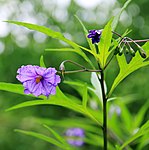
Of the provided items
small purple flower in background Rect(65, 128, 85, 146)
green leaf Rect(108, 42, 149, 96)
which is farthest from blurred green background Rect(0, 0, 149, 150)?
green leaf Rect(108, 42, 149, 96)

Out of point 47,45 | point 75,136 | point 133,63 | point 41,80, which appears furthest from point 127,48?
point 47,45

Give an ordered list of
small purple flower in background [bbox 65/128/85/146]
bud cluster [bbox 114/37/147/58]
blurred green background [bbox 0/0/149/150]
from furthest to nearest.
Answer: blurred green background [bbox 0/0/149/150]
small purple flower in background [bbox 65/128/85/146]
bud cluster [bbox 114/37/147/58]

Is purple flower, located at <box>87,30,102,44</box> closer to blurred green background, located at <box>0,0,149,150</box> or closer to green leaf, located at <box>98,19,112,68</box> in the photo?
green leaf, located at <box>98,19,112,68</box>

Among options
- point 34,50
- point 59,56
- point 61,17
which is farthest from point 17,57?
point 61,17

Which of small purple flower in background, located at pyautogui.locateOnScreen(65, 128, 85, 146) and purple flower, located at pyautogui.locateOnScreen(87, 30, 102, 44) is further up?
purple flower, located at pyautogui.locateOnScreen(87, 30, 102, 44)

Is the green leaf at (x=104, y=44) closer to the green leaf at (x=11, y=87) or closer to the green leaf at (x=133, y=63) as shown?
the green leaf at (x=133, y=63)

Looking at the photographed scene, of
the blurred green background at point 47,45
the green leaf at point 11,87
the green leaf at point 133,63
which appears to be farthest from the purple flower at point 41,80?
the blurred green background at point 47,45
